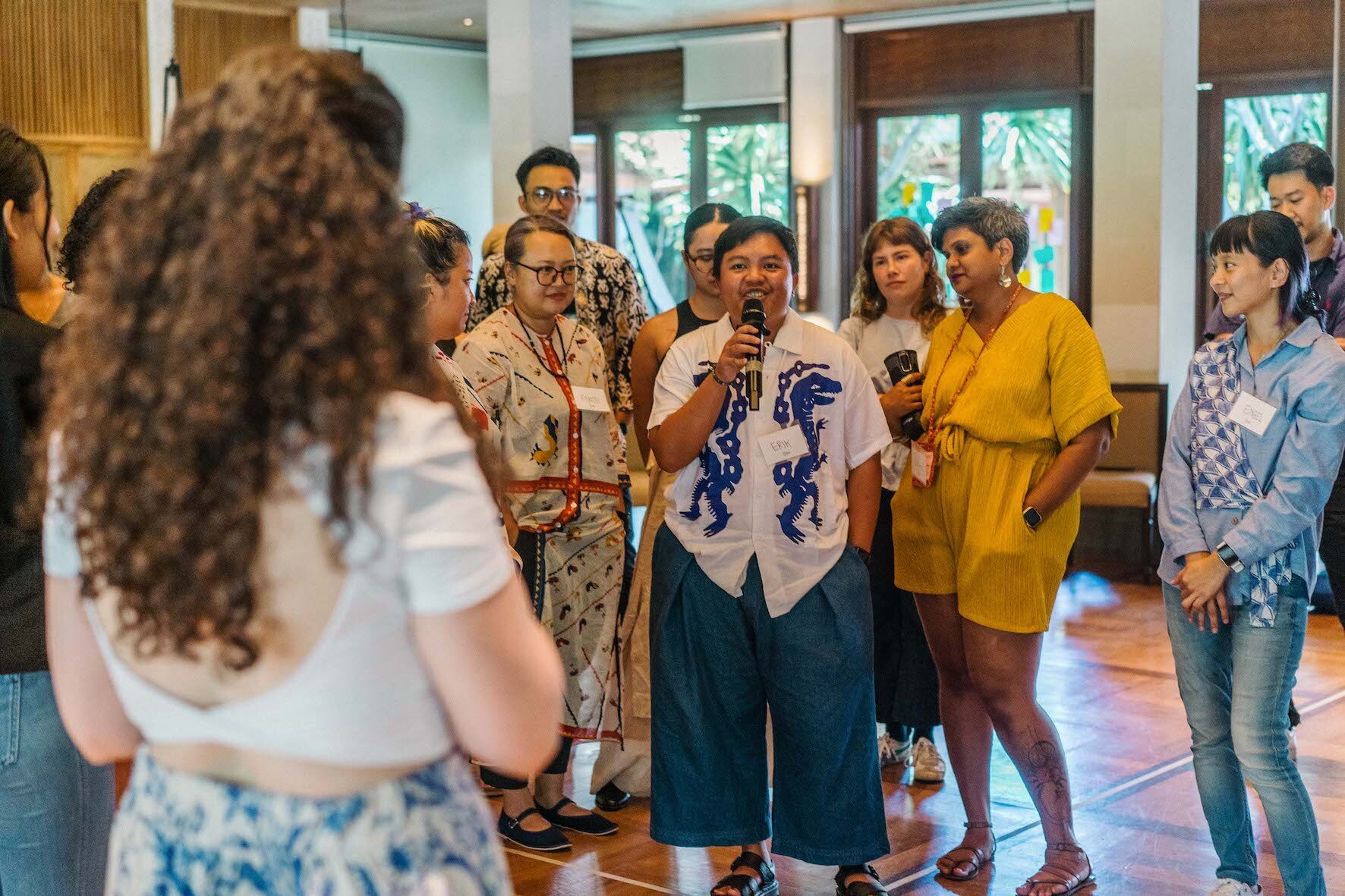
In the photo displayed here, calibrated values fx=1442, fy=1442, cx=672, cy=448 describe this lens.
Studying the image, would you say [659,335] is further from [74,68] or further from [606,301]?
[74,68]

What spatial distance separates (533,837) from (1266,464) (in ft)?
6.39

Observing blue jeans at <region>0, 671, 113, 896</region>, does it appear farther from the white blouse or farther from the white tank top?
the white blouse

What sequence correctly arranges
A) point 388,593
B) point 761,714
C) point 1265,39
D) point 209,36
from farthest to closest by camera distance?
point 1265,39
point 209,36
point 761,714
point 388,593

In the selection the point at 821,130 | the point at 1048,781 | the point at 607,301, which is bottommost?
the point at 1048,781

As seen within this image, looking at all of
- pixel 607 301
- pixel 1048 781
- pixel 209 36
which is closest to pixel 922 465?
pixel 1048 781

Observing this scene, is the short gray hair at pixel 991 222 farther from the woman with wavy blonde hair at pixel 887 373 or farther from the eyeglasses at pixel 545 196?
the eyeglasses at pixel 545 196

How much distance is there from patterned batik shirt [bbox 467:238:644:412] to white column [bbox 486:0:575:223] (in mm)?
3595

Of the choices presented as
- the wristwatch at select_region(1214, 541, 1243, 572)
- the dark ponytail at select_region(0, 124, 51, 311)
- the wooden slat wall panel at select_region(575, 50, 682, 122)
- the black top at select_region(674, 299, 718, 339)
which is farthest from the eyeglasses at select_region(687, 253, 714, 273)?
the wooden slat wall panel at select_region(575, 50, 682, 122)

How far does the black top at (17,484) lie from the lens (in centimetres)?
182

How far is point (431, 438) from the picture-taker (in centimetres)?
112

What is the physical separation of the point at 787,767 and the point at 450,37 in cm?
1030

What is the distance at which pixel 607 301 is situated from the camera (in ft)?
14.6

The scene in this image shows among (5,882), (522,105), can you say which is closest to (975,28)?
(522,105)

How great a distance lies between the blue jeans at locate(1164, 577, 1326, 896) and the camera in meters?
2.86
